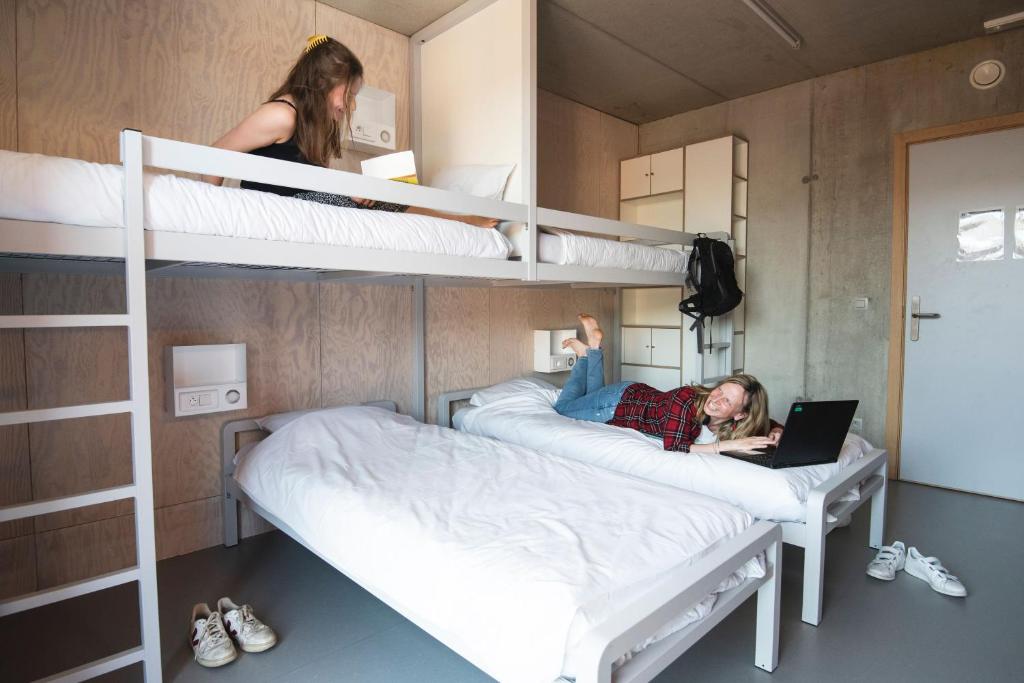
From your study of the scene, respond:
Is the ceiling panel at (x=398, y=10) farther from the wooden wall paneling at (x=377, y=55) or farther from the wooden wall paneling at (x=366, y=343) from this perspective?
the wooden wall paneling at (x=366, y=343)

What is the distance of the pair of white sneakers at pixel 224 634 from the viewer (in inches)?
68.6

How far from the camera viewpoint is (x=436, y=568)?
1417mm

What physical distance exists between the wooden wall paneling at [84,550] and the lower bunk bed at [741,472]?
5.32 ft

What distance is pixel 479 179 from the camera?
107 inches

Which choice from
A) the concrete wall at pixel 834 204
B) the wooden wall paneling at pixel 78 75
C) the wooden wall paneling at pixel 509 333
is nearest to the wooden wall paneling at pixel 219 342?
the wooden wall paneling at pixel 78 75

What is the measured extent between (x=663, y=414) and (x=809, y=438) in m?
0.70

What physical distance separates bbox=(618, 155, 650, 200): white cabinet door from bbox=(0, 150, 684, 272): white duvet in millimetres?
2391

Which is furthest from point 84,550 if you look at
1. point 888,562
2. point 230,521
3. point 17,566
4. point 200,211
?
point 888,562

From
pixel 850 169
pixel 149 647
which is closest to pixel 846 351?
pixel 850 169

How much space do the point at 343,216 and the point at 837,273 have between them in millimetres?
3368

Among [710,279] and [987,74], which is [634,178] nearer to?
[710,279]

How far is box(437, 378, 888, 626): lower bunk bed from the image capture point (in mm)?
1974

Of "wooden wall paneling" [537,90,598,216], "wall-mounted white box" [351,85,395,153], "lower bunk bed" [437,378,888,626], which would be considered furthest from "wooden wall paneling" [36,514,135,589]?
"wooden wall paneling" [537,90,598,216]

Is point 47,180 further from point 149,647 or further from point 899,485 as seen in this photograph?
point 899,485
